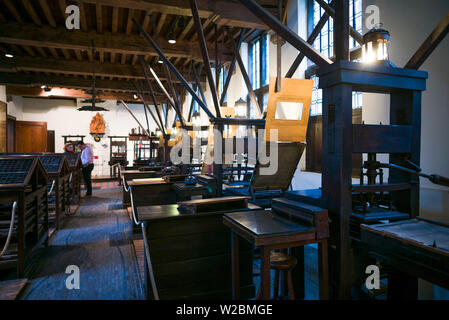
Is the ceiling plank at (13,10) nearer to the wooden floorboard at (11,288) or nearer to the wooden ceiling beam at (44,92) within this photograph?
the wooden floorboard at (11,288)

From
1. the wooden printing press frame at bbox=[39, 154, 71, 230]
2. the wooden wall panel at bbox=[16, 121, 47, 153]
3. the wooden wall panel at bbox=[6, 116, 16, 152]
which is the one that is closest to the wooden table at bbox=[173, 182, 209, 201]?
the wooden printing press frame at bbox=[39, 154, 71, 230]

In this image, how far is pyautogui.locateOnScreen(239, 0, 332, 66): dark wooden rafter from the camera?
2314 mm

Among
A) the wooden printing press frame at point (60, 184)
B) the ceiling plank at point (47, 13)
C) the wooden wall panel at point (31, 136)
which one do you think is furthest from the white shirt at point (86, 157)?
the wooden wall panel at point (31, 136)

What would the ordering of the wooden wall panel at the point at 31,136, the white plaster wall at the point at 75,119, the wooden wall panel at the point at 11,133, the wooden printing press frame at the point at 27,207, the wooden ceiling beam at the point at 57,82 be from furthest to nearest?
the white plaster wall at the point at 75,119 → the wooden wall panel at the point at 31,136 → the wooden wall panel at the point at 11,133 → the wooden ceiling beam at the point at 57,82 → the wooden printing press frame at the point at 27,207

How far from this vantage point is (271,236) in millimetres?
1819

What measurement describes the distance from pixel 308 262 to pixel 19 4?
23.9 ft

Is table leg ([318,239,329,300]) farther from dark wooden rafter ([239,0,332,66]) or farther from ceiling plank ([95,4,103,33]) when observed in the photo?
ceiling plank ([95,4,103,33])

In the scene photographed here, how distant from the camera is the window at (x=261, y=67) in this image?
24.8ft

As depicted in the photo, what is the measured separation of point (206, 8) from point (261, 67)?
268cm

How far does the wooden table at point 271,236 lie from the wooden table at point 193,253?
0.51 meters

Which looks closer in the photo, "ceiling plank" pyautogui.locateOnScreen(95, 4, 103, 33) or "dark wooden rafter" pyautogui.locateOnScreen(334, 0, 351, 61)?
"dark wooden rafter" pyautogui.locateOnScreen(334, 0, 351, 61)

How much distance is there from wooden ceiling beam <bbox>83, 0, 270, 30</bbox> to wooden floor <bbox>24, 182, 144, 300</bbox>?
402 cm

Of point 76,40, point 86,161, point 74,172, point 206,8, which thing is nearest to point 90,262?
point 74,172

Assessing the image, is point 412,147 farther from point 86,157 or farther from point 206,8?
point 86,157
